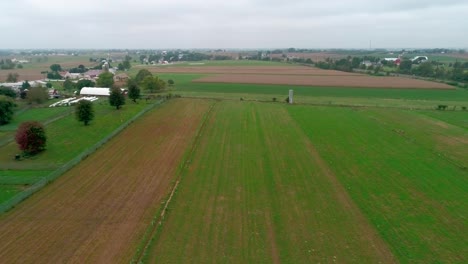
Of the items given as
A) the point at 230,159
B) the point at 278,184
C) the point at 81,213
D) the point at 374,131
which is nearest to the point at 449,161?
the point at 374,131

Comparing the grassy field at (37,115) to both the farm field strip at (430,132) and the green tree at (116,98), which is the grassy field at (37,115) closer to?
the green tree at (116,98)

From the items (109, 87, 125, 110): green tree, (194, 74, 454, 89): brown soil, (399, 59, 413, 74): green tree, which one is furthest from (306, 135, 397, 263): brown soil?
(399, 59, 413, 74): green tree

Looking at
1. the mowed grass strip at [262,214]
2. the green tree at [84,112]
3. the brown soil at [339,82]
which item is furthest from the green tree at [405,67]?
the green tree at [84,112]

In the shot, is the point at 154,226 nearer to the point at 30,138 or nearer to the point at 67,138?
the point at 30,138

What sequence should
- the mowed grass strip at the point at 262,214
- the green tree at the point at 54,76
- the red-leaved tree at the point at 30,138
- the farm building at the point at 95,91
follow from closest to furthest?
the mowed grass strip at the point at 262,214
the red-leaved tree at the point at 30,138
the farm building at the point at 95,91
the green tree at the point at 54,76

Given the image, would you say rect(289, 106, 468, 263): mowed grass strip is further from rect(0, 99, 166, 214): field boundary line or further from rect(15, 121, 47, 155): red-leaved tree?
rect(15, 121, 47, 155): red-leaved tree

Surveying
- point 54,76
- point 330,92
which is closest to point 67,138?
point 330,92
